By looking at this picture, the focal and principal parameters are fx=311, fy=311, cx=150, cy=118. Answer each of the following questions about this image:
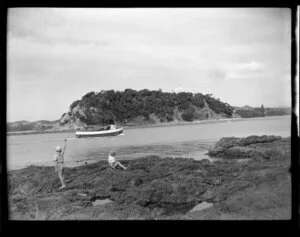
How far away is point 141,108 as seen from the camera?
18.1ft

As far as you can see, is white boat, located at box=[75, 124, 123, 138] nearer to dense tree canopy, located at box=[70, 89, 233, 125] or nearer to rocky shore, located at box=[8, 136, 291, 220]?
dense tree canopy, located at box=[70, 89, 233, 125]

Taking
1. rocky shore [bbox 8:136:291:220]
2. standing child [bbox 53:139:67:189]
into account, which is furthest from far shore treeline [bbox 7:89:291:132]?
rocky shore [bbox 8:136:291:220]

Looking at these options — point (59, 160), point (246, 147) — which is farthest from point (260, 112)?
point (59, 160)

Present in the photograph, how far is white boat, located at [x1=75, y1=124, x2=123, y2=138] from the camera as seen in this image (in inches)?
216

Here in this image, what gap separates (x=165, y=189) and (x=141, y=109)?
1500mm

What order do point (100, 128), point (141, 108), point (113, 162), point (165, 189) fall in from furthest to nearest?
point (100, 128) < point (141, 108) < point (113, 162) < point (165, 189)

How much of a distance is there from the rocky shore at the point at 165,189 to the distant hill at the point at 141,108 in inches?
28.9

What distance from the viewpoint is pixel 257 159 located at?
5352 mm

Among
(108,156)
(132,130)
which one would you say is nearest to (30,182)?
(108,156)

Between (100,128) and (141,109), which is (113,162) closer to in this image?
(100,128)

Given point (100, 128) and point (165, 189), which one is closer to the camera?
point (165, 189)

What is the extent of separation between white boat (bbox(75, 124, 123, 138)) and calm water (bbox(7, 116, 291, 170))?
10 centimetres

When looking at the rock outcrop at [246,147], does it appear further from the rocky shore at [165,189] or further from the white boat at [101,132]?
the white boat at [101,132]
